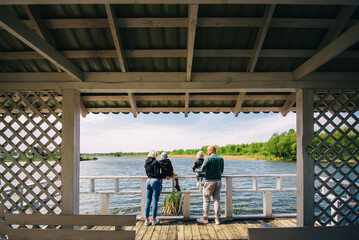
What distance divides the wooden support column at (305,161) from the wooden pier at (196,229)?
1049 millimetres

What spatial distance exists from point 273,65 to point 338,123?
3.97 feet

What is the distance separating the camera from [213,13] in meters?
2.57

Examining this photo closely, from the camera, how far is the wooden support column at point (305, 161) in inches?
119

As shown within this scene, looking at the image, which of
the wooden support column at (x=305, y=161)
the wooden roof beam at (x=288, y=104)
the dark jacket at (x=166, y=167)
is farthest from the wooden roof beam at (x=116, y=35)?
the wooden roof beam at (x=288, y=104)

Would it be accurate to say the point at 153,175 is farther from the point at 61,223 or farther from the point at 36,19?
the point at 36,19

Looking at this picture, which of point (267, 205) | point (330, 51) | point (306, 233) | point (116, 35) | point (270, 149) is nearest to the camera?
point (306, 233)

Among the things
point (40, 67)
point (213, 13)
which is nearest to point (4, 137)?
point (40, 67)

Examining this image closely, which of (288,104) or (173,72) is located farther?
(288,104)

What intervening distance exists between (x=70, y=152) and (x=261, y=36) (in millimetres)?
2827

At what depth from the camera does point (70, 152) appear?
10.0ft

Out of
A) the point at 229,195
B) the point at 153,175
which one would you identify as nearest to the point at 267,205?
the point at 229,195

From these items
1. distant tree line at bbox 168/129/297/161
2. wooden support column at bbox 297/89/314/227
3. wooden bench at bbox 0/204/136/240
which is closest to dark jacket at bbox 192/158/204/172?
wooden support column at bbox 297/89/314/227

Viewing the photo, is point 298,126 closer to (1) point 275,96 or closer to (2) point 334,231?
(1) point 275,96

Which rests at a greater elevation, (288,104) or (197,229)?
(288,104)
